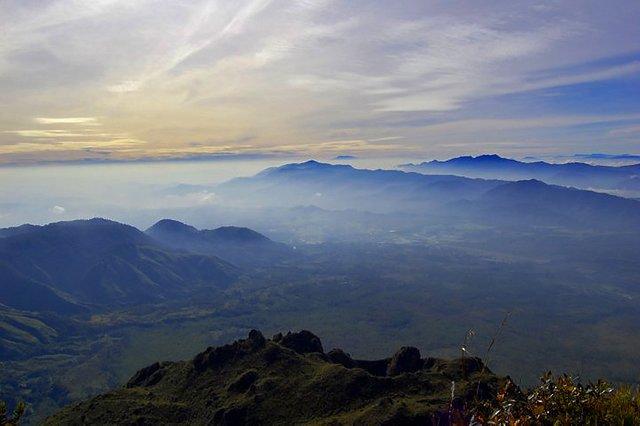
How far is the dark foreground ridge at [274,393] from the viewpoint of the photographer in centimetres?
7264

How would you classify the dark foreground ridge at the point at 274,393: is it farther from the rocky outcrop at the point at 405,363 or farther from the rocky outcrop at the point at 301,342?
the rocky outcrop at the point at 301,342

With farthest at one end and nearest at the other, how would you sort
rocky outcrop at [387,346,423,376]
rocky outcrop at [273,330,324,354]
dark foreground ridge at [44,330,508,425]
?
rocky outcrop at [273,330,324,354]
rocky outcrop at [387,346,423,376]
dark foreground ridge at [44,330,508,425]

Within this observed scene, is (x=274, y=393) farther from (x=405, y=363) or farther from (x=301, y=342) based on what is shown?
(x=405, y=363)

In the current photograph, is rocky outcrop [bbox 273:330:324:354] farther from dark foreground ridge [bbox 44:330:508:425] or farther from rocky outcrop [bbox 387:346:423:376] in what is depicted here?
rocky outcrop [bbox 387:346:423:376]

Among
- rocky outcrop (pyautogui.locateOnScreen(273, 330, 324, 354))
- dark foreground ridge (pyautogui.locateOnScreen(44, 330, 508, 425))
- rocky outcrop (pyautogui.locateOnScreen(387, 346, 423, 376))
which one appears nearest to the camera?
dark foreground ridge (pyautogui.locateOnScreen(44, 330, 508, 425))

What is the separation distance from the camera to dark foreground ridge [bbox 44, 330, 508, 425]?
7264cm

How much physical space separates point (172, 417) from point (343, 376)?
109 ft

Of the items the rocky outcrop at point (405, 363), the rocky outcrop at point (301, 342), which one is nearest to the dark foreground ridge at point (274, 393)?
the rocky outcrop at point (405, 363)

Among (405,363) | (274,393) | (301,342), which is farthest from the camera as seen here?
(301,342)

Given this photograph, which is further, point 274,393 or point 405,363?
point 405,363

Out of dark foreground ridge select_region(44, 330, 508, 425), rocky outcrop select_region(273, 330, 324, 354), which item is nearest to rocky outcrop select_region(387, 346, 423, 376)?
dark foreground ridge select_region(44, 330, 508, 425)

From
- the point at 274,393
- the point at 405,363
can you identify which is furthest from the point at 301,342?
the point at 274,393

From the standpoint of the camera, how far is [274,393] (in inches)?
3270

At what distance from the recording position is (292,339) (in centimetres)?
11400
